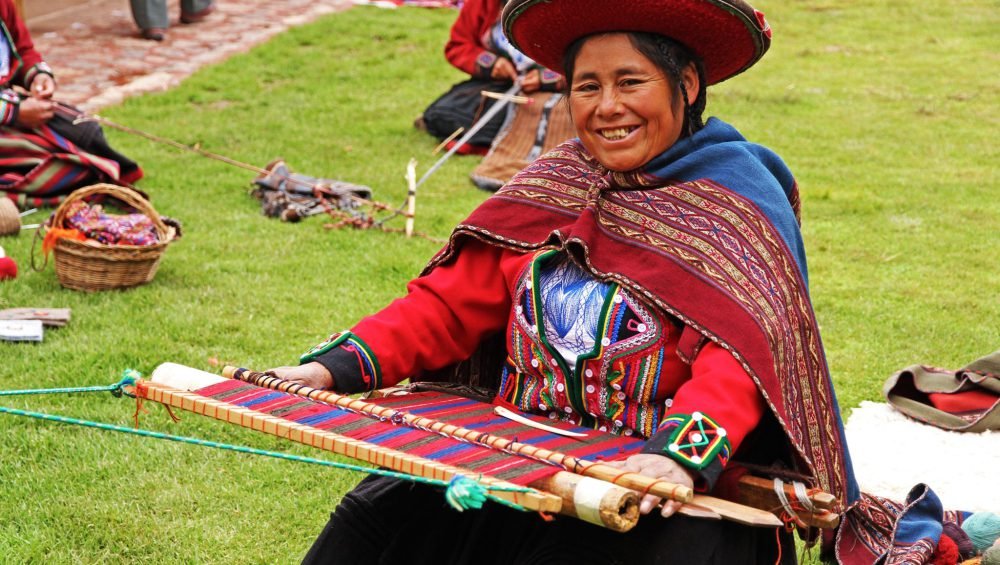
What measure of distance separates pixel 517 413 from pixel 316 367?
1.58 ft

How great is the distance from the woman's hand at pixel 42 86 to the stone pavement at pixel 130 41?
2.24 metres

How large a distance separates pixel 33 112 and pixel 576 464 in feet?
19.3

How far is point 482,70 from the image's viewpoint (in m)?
8.90

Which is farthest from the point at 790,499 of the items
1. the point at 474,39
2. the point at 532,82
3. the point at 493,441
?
the point at 474,39

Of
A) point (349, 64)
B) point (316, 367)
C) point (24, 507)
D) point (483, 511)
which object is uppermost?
point (316, 367)

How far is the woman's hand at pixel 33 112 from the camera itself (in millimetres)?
7137

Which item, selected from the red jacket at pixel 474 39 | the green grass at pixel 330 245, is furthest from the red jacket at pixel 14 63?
the red jacket at pixel 474 39

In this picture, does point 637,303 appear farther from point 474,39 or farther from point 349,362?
point 474,39

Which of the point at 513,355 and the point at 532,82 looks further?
the point at 532,82

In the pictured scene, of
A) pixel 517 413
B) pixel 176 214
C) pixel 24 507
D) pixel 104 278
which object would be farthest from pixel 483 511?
pixel 176 214

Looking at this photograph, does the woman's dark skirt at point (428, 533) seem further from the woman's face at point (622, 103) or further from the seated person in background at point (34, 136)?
the seated person in background at point (34, 136)

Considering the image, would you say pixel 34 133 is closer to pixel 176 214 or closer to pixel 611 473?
pixel 176 214

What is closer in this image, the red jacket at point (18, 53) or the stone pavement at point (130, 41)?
the red jacket at point (18, 53)

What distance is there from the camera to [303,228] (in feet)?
22.7
